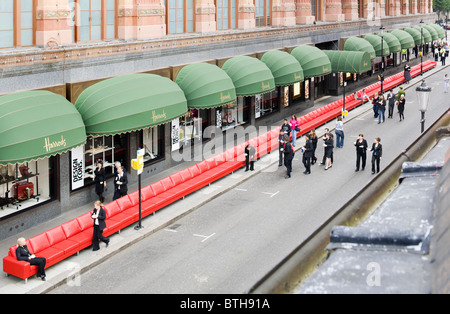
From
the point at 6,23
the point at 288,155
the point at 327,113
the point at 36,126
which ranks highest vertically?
the point at 6,23

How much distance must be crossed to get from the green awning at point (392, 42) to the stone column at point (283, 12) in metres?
18.7

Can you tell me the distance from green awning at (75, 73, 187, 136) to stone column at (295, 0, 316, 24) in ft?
69.7

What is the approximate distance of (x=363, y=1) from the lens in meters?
59.0

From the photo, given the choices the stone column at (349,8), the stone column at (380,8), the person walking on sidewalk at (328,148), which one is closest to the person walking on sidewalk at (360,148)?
the person walking on sidewalk at (328,148)

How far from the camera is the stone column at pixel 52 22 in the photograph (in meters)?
22.4

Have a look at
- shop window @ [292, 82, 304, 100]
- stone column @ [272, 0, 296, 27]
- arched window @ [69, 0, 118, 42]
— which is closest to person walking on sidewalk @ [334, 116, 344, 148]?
shop window @ [292, 82, 304, 100]

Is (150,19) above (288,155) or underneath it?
above

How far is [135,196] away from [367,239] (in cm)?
1903

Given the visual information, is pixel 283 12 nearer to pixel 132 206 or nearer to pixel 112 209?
pixel 132 206

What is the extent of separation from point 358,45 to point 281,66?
16245mm

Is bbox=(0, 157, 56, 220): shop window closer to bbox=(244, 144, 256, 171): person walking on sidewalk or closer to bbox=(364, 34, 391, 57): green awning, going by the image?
bbox=(244, 144, 256, 171): person walking on sidewalk

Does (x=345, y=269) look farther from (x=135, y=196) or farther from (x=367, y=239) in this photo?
(x=135, y=196)

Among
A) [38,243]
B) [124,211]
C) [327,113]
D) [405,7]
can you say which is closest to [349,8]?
[327,113]

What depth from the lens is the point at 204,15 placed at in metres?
32.7
